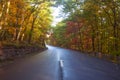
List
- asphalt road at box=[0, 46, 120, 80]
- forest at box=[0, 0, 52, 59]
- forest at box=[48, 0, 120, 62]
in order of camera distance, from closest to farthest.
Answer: asphalt road at box=[0, 46, 120, 80] < forest at box=[0, 0, 52, 59] < forest at box=[48, 0, 120, 62]

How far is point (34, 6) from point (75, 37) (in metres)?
40.9

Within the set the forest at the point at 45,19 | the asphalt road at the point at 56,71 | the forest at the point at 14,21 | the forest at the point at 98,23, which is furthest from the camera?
the forest at the point at 98,23

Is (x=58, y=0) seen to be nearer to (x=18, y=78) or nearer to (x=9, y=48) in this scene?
(x=9, y=48)

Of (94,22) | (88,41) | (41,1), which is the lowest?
(88,41)

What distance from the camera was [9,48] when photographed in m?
25.5

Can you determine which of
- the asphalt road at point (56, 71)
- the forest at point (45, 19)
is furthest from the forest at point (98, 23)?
the asphalt road at point (56, 71)

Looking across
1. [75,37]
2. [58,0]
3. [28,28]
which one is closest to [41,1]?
[58,0]

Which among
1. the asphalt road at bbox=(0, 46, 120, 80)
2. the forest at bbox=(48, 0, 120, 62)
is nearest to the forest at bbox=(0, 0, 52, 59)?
the asphalt road at bbox=(0, 46, 120, 80)

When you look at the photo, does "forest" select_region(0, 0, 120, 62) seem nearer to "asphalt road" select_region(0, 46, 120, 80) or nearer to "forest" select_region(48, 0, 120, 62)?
"forest" select_region(48, 0, 120, 62)

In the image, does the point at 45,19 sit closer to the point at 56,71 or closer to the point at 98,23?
the point at 98,23

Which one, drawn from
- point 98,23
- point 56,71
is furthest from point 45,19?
point 56,71

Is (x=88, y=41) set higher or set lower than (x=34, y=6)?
lower

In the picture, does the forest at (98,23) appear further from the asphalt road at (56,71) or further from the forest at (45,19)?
the asphalt road at (56,71)

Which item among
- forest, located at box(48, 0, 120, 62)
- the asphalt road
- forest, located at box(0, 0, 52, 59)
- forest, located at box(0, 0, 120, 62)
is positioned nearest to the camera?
the asphalt road
